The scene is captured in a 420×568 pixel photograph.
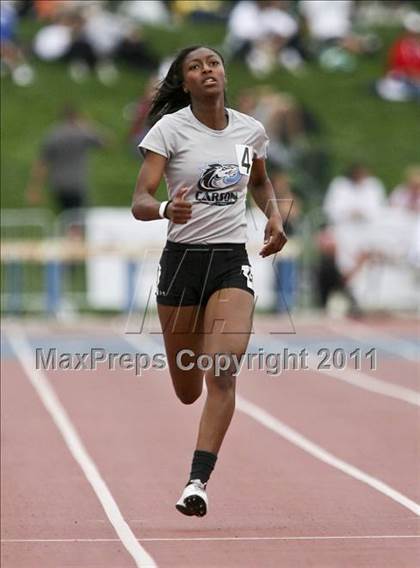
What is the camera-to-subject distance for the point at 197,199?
759cm

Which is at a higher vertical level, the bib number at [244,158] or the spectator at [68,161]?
the bib number at [244,158]

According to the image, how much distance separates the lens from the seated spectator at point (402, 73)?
28.1 meters

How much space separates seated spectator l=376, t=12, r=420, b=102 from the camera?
28062mm

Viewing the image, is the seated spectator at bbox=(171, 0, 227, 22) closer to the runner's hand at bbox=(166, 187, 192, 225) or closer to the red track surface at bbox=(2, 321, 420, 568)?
the red track surface at bbox=(2, 321, 420, 568)

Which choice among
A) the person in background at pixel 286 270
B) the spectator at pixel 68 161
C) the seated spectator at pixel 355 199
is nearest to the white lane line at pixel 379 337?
the person in background at pixel 286 270

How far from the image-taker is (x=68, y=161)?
22.0m

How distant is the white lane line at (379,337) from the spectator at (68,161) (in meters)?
3.95

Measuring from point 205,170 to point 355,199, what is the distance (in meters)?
14.2

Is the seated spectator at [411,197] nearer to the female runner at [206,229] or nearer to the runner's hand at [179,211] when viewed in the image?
the female runner at [206,229]

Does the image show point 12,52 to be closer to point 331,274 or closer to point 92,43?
point 92,43

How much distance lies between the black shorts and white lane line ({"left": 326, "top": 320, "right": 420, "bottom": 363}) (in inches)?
353

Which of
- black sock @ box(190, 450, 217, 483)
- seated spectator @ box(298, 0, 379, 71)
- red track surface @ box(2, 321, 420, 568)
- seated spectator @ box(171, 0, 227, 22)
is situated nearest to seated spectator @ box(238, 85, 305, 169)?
seated spectator @ box(298, 0, 379, 71)

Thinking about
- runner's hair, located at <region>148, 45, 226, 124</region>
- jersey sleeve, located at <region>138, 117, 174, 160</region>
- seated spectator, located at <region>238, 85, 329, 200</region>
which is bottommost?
seated spectator, located at <region>238, 85, 329, 200</region>

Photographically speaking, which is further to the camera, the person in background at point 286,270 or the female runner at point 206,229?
the person in background at point 286,270
